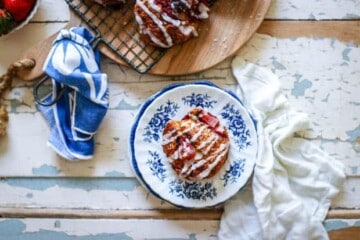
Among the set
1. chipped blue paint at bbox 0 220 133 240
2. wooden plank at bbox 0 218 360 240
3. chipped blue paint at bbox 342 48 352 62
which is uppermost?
chipped blue paint at bbox 342 48 352 62

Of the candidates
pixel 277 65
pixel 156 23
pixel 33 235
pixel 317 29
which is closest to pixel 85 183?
pixel 33 235

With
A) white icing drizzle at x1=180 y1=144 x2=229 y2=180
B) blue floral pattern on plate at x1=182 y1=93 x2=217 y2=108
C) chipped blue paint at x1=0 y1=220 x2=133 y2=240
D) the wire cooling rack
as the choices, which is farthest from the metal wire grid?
chipped blue paint at x1=0 y1=220 x2=133 y2=240

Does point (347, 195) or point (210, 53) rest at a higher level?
point (210, 53)

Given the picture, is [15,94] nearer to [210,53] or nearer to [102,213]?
[102,213]

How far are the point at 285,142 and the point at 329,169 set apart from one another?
99 millimetres

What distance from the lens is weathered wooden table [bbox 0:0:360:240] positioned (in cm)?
123

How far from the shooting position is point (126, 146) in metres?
1.24

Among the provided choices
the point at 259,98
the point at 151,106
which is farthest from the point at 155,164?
the point at 259,98

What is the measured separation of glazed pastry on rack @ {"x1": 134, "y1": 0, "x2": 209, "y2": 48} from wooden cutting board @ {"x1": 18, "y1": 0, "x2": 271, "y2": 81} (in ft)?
0.13

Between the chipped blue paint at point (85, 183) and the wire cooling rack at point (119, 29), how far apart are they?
0.23 m

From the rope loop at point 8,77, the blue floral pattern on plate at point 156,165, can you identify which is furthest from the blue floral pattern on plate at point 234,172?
the rope loop at point 8,77

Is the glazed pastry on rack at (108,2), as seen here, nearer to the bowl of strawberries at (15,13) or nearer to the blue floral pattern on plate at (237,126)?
the bowl of strawberries at (15,13)

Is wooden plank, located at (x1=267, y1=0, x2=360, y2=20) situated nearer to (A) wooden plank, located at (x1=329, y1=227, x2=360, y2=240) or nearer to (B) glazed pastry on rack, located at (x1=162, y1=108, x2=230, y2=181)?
(B) glazed pastry on rack, located at (x1=162, y1=108, x2=230, y2=181)

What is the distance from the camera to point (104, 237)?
48.7 inches
